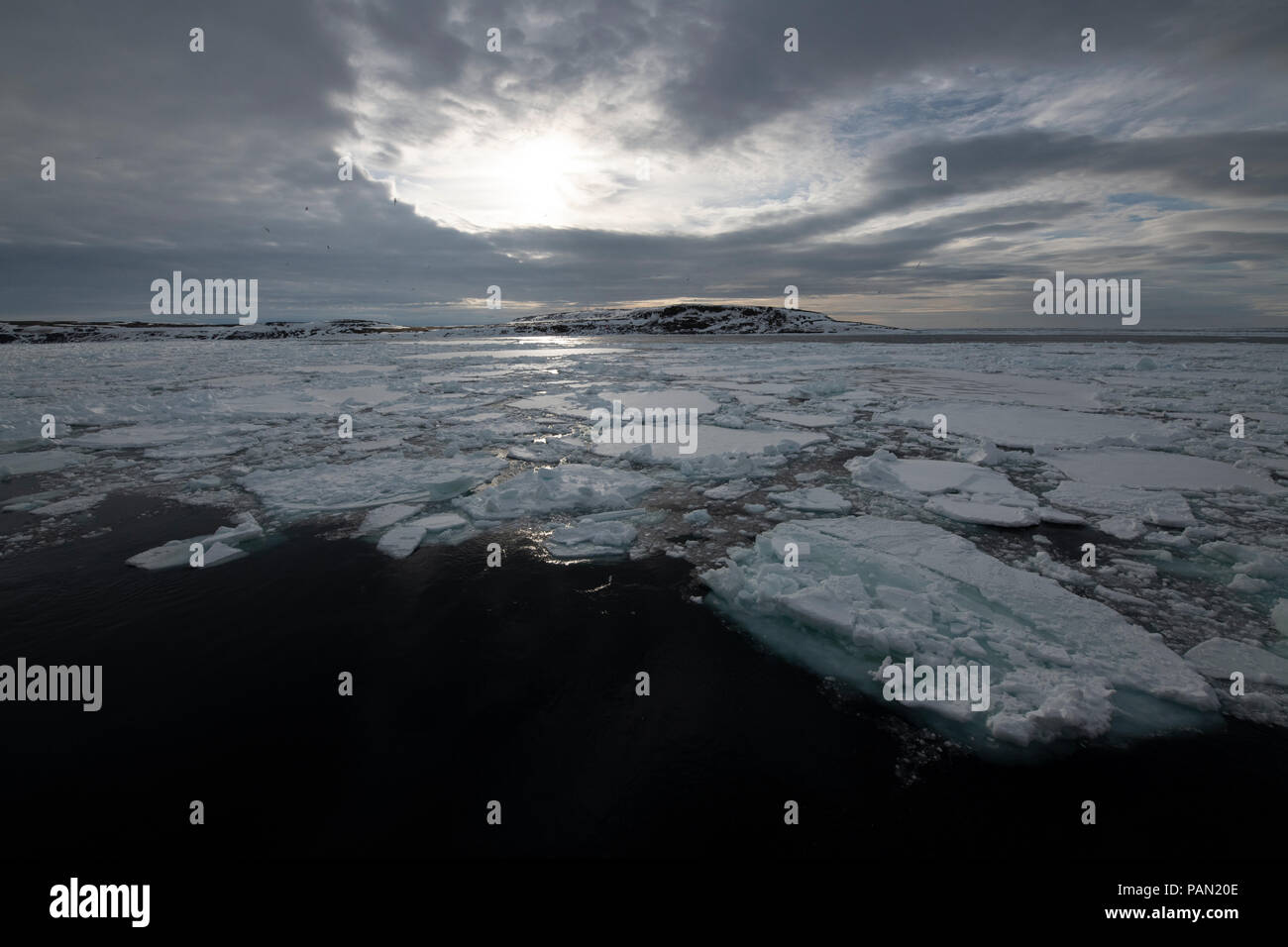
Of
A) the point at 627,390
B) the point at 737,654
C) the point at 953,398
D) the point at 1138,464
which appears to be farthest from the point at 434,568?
the point at 953,398

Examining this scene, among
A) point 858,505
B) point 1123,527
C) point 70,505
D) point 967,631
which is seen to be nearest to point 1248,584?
point 1123,527

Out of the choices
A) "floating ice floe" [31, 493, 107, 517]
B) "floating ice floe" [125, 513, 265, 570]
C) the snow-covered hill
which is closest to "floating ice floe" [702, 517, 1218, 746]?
"floating ice floe" [125, 513, 265, 570]

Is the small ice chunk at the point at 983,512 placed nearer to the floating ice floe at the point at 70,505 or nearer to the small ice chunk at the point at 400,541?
the small ice chunk at the point at 400,541

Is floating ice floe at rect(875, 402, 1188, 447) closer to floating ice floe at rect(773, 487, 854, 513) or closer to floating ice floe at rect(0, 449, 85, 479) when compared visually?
floating ice floe at rect(773, 487, 854, 513)

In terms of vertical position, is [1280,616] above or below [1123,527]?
below

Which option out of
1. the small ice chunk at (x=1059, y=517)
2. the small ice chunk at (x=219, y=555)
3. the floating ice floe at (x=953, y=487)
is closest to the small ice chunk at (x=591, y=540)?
the small ice chunk at (x=219, y=555)

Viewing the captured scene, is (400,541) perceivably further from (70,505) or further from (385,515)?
(70,505)
